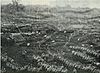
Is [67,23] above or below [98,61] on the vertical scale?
above

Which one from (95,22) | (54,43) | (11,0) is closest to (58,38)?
(54,43)

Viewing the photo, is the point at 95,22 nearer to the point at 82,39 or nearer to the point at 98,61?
the point at 82,39

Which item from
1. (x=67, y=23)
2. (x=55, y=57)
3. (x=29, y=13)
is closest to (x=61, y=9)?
(x=67, y=23)

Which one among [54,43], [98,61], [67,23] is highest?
[67,23]

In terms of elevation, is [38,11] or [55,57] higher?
[38,11]

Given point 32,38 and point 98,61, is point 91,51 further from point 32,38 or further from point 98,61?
point 32,38

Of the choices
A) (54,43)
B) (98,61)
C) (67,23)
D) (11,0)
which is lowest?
(98,61)
